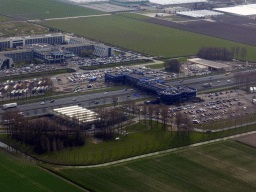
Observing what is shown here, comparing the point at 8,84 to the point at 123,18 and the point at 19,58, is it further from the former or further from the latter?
the point at 123,18

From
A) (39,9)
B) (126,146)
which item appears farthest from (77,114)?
(39,9)

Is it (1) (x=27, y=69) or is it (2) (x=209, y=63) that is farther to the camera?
(2) (x=209, y=63)

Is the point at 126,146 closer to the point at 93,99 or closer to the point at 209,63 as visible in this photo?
the point at 93,99

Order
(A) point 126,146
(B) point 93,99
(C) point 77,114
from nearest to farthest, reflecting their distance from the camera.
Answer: (A) point 126,146 < (C) point 77,114 < (B) point 93,99

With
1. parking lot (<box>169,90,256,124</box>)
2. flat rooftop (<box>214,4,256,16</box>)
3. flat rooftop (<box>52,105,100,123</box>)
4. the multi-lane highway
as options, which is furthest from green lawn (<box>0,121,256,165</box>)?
flat rooftop (<box>214,4,256,16</box>)

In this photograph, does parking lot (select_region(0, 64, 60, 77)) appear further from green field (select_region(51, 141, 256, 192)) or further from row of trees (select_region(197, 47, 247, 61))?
green field (select_region(51, 141, 256, 192))

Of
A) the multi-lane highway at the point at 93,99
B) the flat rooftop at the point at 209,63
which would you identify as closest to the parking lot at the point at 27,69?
the multi-lane highway at the point at 93,99
